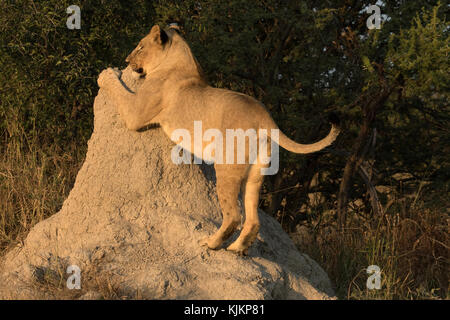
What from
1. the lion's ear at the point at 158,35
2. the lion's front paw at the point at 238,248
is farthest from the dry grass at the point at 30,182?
the lion's front paw at the point at 238,248

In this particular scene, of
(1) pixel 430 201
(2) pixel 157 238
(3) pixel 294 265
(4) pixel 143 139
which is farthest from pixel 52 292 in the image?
(1) pixel 430 201

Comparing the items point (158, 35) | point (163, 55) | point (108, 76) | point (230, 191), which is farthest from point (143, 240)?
point (158, 35)

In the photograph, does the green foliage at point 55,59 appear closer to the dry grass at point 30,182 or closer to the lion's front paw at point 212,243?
the dry grass at point 30,182

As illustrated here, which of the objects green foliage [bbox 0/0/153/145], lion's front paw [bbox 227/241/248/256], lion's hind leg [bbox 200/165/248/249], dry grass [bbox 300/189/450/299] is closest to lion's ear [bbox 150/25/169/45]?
lion's hind leg [bbox 200/165/248/249]

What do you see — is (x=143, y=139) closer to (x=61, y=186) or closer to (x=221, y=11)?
(x=61, y=186)

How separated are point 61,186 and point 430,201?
524 centimetres

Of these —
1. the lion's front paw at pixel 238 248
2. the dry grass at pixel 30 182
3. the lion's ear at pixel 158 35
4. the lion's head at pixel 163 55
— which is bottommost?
the lion's front paw at pixel 238 248

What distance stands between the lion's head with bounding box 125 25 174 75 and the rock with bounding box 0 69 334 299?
12 centimetres

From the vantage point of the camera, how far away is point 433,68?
25.7 ft

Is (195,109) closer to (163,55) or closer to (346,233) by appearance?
(163,55)

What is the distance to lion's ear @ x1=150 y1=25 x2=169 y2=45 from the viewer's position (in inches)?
224

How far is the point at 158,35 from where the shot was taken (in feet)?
18.9

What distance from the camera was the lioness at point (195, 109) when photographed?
4.95 m

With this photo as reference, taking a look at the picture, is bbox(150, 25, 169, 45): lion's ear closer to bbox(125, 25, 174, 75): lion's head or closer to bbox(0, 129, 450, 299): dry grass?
bbox(125, 25, 174, 75): lion's head
